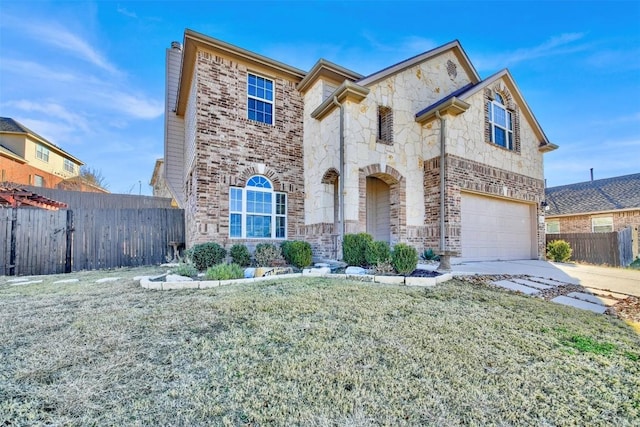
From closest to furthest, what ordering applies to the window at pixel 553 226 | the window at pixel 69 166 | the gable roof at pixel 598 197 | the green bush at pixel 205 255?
the green bush at pixel 205 255 < the gable roof at pixel 598 197 < the window at pixel 553 226 < the window at pixel 69 166

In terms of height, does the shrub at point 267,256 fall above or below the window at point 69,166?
below

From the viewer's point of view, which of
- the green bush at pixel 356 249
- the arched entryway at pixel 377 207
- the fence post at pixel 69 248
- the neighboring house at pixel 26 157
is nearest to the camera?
the green bush at pixel 356 249

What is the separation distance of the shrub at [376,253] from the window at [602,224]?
59.3 feet

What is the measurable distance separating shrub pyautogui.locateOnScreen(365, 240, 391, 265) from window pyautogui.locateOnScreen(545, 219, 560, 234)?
18757mm

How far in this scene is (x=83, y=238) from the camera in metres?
9.15

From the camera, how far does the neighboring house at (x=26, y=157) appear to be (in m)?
21.2

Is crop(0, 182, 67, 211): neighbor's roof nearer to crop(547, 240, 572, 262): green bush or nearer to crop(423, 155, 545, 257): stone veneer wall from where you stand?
crop(423, 155, 545, 257): stone veneer wall

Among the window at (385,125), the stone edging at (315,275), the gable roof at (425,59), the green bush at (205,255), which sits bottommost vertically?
the stone edging at (315,275)

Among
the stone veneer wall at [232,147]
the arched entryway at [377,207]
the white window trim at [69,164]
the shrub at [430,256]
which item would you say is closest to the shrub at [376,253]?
the shrub at [430,256]

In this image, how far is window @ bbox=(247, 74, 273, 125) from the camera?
389 inches

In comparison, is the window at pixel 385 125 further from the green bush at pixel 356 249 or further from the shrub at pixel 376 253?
the shrub at pixel 376 253

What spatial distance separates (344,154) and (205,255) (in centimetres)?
464

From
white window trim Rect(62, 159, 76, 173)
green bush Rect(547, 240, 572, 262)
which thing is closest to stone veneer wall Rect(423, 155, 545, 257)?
green bush Rect(547, 240, 572, 262)

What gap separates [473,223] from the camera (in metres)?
10.1
